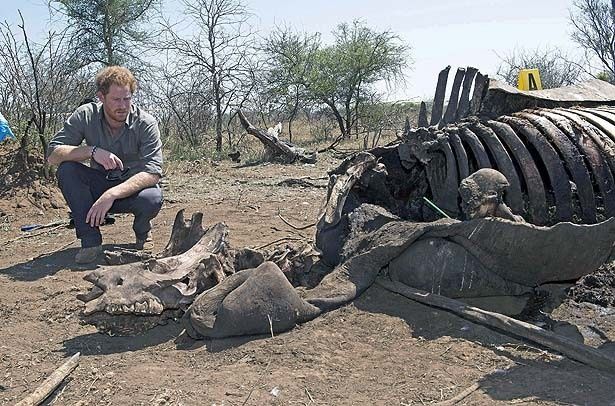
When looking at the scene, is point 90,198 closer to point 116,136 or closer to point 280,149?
point 116,136

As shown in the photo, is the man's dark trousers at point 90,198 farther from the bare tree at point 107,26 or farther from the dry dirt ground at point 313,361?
the bare tree at point 107,26

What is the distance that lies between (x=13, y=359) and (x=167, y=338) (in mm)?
784

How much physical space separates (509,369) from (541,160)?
6.51 feet

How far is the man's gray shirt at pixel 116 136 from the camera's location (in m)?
5.38

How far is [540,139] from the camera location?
175 inches

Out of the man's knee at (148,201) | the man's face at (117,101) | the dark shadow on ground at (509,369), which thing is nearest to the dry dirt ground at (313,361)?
the dark shadow on ground at (509,369)

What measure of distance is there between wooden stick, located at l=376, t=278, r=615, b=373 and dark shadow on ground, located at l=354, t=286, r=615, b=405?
0.13ft

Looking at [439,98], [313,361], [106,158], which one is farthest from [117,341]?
[439,98]

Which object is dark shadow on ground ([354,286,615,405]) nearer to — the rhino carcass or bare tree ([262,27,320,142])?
the rhino carcass

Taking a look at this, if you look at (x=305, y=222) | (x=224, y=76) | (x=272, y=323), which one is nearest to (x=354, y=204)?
(x=272, y=323)

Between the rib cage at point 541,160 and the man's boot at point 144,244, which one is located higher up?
the rib cage at point 541,160

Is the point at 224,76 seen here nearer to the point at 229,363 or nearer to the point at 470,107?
the point at 470,107

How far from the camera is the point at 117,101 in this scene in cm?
520

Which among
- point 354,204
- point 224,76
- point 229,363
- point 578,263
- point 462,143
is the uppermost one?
point 224,76
